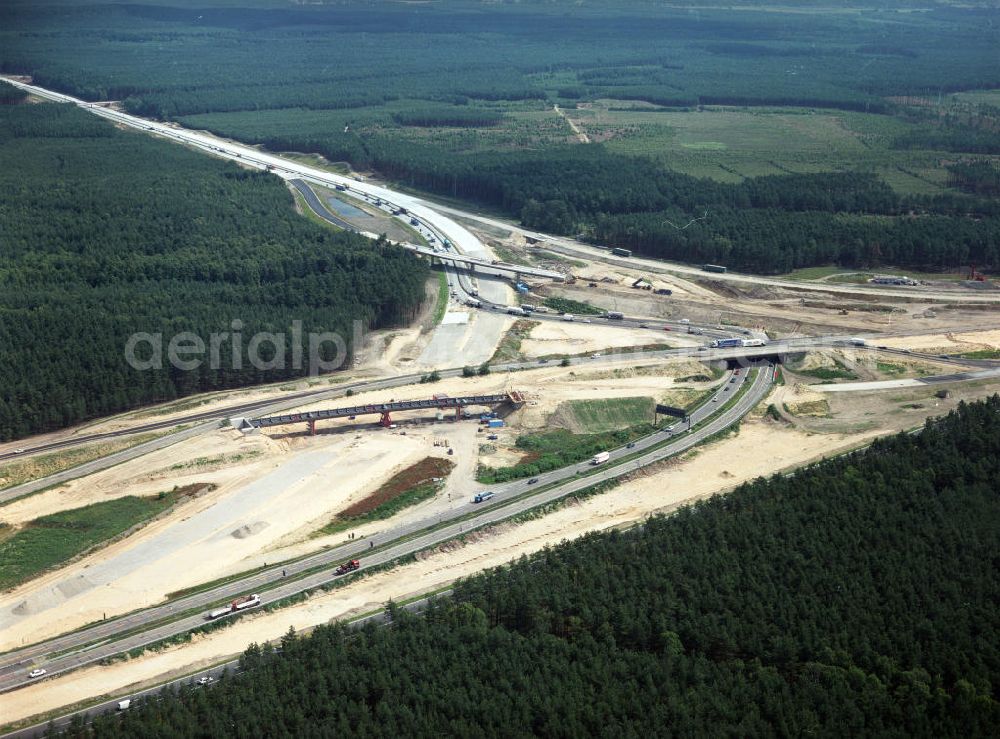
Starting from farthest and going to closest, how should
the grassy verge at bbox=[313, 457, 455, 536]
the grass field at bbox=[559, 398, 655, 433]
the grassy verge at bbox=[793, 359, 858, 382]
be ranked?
the grassy verge at bbox=[793, 359, 858, 382], the grass field at bbox=[559, 398, 655, 433], the grassy verge at bbox=[313, 457, 455, 536]

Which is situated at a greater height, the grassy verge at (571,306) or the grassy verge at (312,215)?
the grassy verge at (312,215)

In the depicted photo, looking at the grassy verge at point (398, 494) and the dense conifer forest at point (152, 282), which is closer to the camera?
the grassy verge at point (398, 494)

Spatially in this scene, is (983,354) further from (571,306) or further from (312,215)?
(312,215)

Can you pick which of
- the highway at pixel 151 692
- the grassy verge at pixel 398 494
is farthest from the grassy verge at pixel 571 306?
the highway at pixel 151 692

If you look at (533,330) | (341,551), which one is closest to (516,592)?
(341,551)

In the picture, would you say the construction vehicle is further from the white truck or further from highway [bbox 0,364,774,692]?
the white truck

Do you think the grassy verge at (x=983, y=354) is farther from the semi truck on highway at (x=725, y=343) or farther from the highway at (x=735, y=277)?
the semi truck on highway at (x=725, y=343)

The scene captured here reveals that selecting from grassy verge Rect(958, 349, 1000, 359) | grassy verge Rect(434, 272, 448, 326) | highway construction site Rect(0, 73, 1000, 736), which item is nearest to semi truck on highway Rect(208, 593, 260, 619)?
highway construction site Rect(0, 73, 1000, 736)
